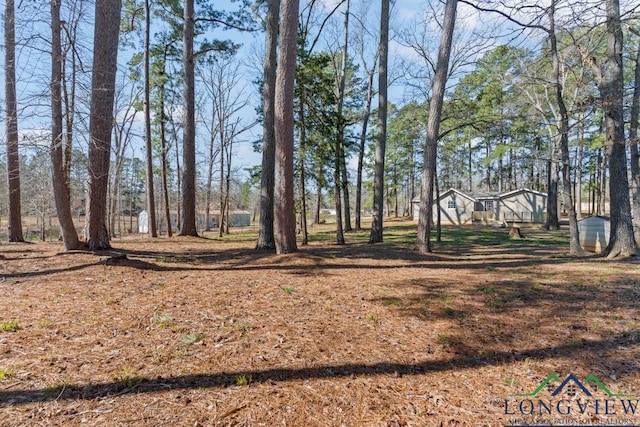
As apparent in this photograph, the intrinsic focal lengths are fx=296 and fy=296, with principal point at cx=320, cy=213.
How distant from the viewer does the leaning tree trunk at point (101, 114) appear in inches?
240

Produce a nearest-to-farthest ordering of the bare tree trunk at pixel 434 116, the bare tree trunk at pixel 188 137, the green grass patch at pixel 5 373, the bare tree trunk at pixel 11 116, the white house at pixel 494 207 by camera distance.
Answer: the green grass patch at pixel 5 373 < the bare tree trunk at pixel 11 116 < the bare tree trunk at pixel 434 116 < the bare tree trunk at pixel 188 137 < the white house at pixel 494 207

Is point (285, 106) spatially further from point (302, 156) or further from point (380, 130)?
point (380, 130)

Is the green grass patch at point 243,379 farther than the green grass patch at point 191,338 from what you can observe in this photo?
No

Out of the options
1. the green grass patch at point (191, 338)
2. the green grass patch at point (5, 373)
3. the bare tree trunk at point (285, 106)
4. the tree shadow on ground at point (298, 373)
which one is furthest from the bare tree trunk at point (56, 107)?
the tree shadow on ground at point (298, 373)

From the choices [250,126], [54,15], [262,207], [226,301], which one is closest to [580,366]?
[226,301]

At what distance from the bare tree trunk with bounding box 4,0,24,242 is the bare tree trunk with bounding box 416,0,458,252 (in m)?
8.60

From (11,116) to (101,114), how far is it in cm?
135

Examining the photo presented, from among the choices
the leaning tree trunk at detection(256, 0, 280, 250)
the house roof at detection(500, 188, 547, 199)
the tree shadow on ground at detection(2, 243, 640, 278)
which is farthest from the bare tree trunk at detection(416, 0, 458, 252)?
the house roof at detection(500, 188, 547, 199)

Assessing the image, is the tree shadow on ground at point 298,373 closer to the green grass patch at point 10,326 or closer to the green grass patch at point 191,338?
the green grass patch at point 191,338

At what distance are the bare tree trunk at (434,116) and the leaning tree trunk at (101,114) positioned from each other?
7633 mm

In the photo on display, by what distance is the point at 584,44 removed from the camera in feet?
28.9

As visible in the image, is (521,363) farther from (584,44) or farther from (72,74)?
(584,44)

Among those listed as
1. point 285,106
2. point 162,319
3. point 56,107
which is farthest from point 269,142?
point 162,319

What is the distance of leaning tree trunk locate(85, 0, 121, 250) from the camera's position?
6.10 m
